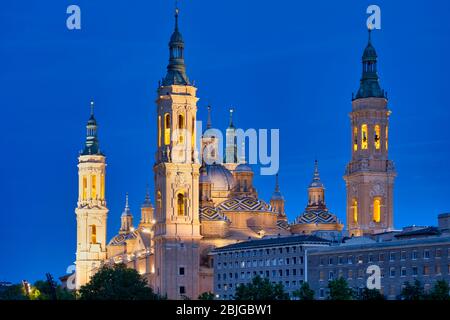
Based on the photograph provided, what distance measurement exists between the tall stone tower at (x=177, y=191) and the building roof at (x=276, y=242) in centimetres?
535

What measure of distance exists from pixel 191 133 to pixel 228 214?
19094 mm

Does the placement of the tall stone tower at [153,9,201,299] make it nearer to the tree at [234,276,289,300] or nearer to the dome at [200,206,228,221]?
the dome at [200,206,228,221]

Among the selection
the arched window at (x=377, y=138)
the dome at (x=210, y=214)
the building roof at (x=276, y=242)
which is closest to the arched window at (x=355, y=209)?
the arched window at (x=377, y=138)

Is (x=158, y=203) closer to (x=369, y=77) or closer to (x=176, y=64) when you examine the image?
(x=176, y=64)

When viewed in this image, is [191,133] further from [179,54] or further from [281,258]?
[281,258]

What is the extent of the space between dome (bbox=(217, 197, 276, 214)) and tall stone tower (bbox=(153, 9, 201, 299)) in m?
15.1

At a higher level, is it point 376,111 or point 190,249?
point 376,111

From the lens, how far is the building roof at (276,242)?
160250mm

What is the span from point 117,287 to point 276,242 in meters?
30.0

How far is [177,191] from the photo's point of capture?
176000 mm

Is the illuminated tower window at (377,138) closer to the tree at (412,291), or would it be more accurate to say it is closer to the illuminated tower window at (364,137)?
the illuminated tower window at (364,137)

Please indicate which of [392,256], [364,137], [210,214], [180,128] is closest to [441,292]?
[392,256]
